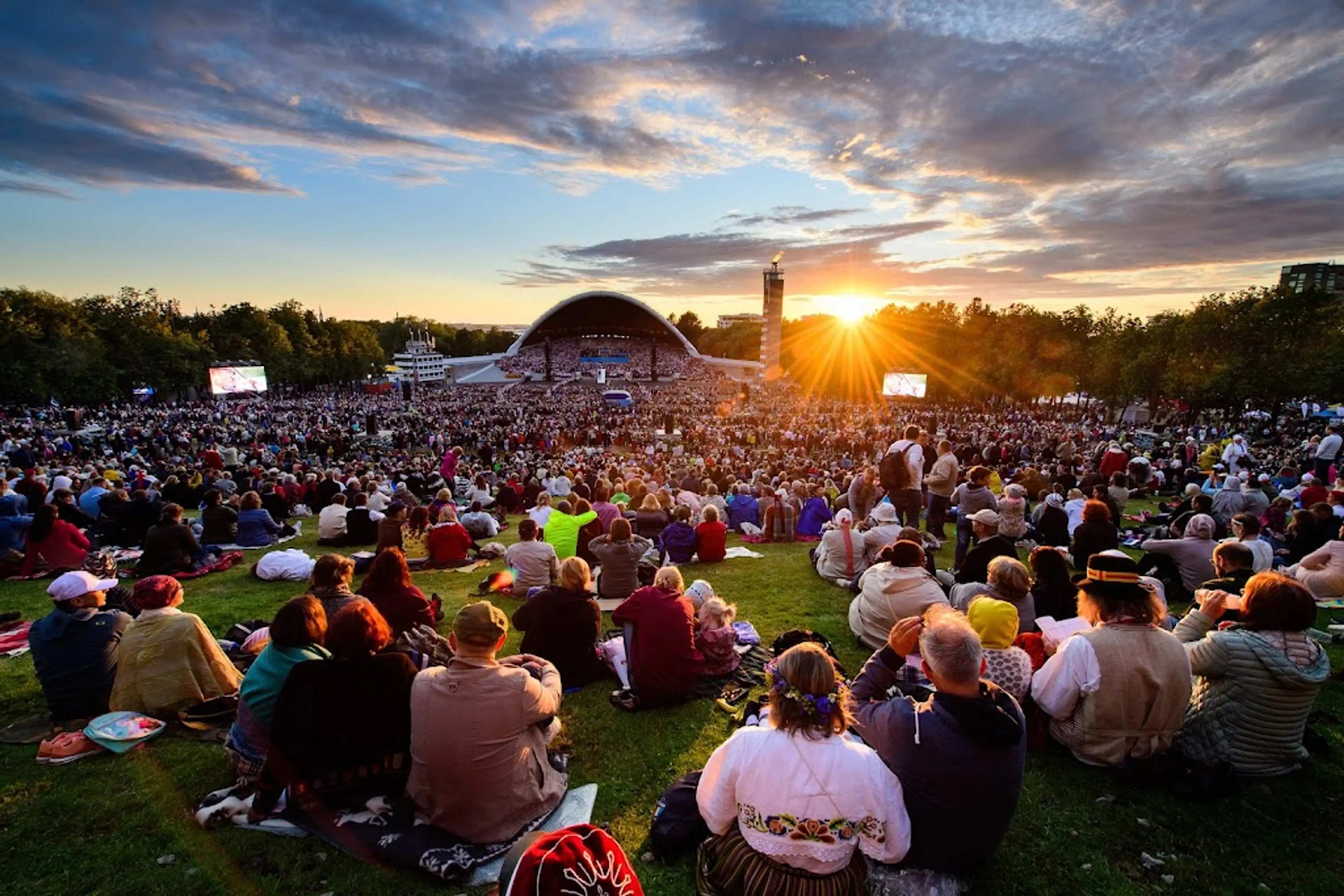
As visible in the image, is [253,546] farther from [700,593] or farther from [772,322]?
[772,322]

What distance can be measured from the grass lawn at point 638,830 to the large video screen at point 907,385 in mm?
47044

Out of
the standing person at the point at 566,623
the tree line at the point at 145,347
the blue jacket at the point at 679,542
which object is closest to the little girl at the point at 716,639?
the standing person at the point at 566,623

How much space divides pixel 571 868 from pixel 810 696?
3.54 feet

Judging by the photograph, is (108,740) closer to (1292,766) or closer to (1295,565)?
(1292,766)

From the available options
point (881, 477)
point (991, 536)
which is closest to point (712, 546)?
point (881, 477)

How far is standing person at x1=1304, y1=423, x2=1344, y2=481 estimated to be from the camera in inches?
495

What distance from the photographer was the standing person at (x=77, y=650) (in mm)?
3820

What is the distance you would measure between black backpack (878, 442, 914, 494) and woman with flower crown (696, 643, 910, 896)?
23.5 feet

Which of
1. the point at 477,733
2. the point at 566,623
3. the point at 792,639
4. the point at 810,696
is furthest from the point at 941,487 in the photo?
the point at 477,733

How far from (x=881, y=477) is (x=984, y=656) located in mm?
5769

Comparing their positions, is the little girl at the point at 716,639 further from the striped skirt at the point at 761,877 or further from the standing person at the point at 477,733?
the striped skirt at the point at 761,877

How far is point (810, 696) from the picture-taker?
2162 mm

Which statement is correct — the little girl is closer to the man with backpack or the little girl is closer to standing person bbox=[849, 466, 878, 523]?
the man with backpack

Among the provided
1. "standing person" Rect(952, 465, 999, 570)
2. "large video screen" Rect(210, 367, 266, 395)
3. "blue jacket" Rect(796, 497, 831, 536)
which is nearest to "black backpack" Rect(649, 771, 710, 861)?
"standing person" Rect(952, 465, 999, 570)
